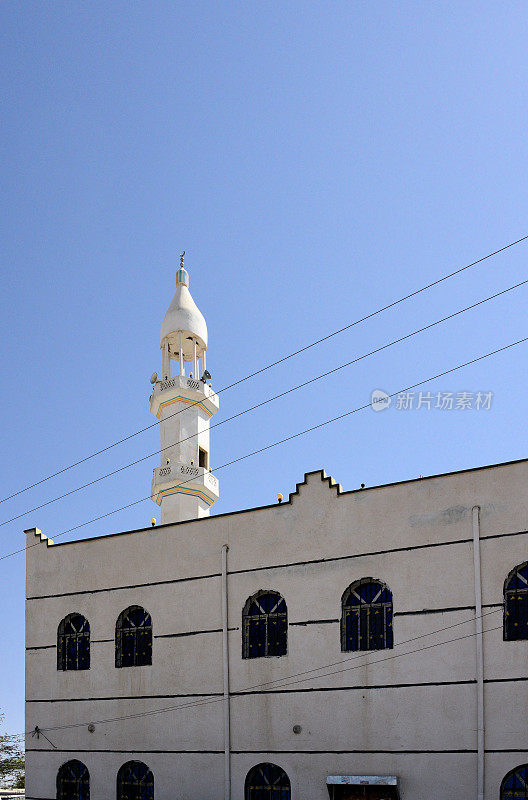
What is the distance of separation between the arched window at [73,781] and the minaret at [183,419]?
10840mm

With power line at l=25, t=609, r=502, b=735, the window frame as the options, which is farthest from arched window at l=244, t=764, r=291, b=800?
the window frame

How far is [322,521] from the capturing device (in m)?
22.7

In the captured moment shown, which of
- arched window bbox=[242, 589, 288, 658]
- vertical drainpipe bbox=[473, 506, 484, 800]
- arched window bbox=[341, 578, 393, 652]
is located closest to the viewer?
vertical drainpipe bbox=[473, 506, 484, 800]

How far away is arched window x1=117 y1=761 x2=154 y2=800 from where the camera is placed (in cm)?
2369

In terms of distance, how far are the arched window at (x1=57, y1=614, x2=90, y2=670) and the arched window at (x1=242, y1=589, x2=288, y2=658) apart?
5.23 m

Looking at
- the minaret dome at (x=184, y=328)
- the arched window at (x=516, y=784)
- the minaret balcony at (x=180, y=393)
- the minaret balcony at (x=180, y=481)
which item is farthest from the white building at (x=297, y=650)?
the minaret dome at (x=184, y=328)

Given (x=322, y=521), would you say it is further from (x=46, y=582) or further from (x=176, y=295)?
(x=176, y=295)

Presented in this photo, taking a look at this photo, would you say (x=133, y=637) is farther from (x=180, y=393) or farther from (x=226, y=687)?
(x=180, y=393)

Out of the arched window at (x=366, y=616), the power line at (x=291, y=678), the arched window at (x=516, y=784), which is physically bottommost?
the arched window at (x=516, y=784)

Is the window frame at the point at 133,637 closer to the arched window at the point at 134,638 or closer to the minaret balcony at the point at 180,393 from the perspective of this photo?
the arched window at the point at 134,638

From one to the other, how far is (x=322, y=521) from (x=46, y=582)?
9182 millimetres

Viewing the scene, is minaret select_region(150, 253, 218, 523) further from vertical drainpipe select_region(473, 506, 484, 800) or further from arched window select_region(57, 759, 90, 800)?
vertical drainpipe select_region(473, 506, 484, 800)

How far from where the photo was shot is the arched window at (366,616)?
21.3 m

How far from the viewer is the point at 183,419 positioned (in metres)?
35.5
